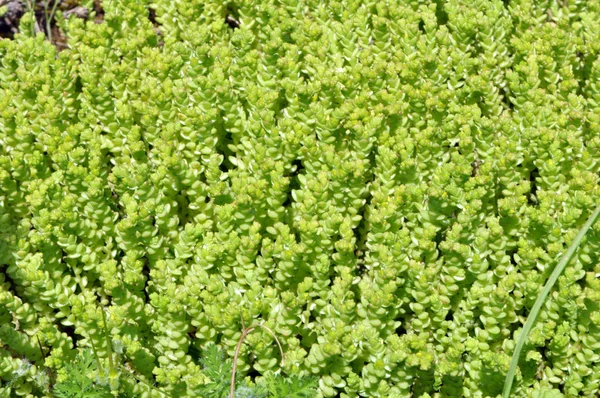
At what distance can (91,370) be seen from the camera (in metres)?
2.89

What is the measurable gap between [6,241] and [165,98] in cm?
87

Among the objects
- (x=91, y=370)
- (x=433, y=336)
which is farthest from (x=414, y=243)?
(x=91, y=370)

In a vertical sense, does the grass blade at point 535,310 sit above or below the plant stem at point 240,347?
above

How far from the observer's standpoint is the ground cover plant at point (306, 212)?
2936 mm

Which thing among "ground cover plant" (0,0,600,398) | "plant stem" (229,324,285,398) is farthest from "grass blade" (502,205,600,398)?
"plant stem" (229,324,285,398)

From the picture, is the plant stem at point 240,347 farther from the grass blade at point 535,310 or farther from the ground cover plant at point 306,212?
the grass blade at point 535,310

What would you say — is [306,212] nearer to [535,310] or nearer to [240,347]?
[240,347]

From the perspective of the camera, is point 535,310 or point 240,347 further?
point 240,347

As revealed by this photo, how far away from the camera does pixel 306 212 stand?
304cm

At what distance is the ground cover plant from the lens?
2.94 metres

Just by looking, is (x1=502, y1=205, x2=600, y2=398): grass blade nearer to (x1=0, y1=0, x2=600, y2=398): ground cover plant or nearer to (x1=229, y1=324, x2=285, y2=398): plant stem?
(x1=0, y1=0, x2=600, y2=398): ground cover plant

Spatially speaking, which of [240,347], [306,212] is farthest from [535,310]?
[240,347]

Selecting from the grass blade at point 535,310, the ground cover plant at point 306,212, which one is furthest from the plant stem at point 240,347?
the grass blade at point 535,310

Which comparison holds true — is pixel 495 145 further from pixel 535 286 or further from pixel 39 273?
pixel 39 273
